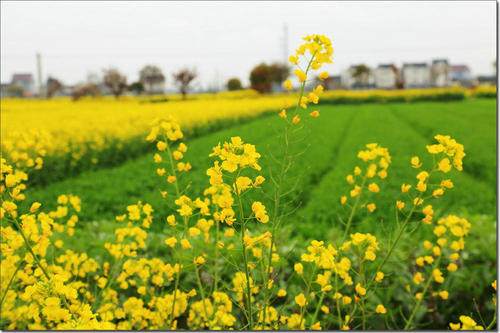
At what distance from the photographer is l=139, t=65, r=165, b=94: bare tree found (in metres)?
4.53

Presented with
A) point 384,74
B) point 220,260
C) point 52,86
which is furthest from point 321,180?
point 384,74

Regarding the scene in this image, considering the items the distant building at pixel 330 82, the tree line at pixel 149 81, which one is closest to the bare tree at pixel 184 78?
the tree line at pixel 149 81

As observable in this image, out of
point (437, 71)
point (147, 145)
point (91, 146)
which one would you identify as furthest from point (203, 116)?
point (437, 71)

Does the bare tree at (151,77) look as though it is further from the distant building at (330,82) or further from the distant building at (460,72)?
the distant building at (460,72)

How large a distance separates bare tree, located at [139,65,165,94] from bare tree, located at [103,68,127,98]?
1.79 metres

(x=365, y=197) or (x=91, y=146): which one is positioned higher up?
(x=91, y=146)

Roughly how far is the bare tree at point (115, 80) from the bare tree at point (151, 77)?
5.88 ft

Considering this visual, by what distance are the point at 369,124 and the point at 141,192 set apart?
9.99 meters

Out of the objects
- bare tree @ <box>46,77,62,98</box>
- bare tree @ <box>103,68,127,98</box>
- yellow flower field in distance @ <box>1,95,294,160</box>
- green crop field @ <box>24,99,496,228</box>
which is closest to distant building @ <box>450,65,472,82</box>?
green crop field @ <box>24,99,496,228</box>

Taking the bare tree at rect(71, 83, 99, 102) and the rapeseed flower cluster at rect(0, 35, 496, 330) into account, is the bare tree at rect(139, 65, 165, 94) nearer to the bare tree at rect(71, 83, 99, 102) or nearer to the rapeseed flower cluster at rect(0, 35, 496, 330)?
the rapeseed flower cluster at rect(0, 35, 496, 330)

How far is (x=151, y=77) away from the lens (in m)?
4.66

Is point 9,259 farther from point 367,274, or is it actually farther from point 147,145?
point 147,145

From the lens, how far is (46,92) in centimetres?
584

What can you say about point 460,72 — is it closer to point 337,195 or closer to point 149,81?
point 337,195
